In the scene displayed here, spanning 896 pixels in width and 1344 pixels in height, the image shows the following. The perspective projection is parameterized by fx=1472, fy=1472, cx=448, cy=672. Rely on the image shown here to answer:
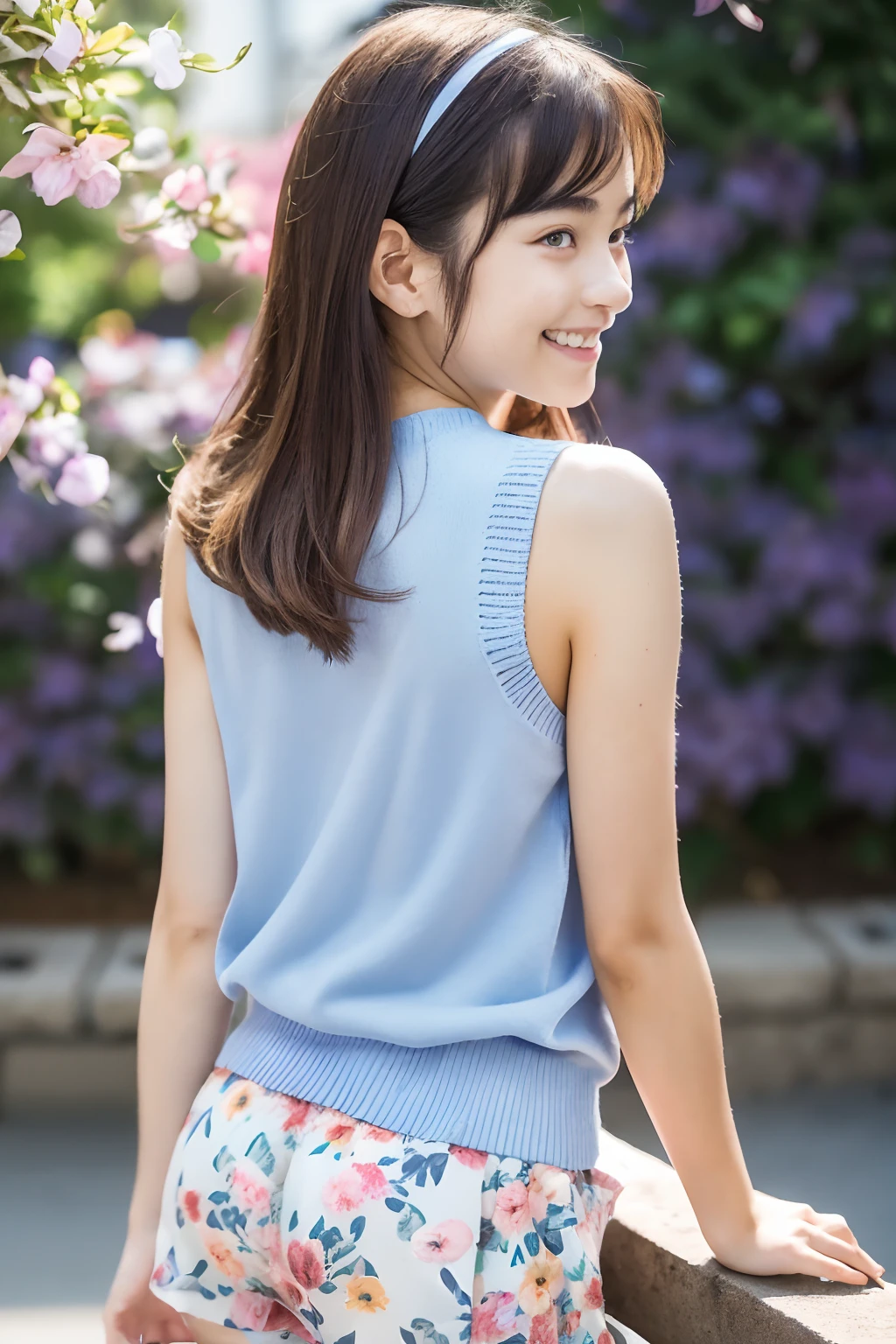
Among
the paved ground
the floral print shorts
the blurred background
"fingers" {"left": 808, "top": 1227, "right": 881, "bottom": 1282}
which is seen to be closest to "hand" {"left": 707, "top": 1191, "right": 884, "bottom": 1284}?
"fingers" {"left": 808, "top": 1227, "right": 881, "bottom": 1282}

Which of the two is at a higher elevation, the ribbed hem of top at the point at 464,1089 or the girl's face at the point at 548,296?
the girl's face at the point at 548,296

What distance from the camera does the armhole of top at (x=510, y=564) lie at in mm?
919

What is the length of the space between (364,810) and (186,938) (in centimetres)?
25

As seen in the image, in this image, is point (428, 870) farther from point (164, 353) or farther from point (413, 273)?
point (164, 353)

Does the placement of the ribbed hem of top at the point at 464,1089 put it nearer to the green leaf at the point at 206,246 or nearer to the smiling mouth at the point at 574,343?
the smiling mouth at the point at 574,343

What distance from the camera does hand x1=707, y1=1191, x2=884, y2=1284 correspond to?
1.03 metres

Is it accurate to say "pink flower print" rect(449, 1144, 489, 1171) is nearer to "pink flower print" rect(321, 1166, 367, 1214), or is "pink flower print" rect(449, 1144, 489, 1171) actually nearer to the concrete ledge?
"pink flower print" rect(321, 1166, 367, 1214)

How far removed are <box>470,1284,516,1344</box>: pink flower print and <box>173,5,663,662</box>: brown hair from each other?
0.42 m

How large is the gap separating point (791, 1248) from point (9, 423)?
873mm

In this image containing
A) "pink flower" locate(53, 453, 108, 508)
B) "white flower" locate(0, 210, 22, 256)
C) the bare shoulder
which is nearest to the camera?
the bare shoulder

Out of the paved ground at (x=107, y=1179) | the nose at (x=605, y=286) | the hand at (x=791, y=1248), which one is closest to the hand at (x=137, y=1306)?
the hand at (x=791, y=1248)

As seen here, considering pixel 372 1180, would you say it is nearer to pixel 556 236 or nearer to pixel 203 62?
pixel 556 236

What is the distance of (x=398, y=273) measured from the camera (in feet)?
3.36

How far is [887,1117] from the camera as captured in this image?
9.99 ft
